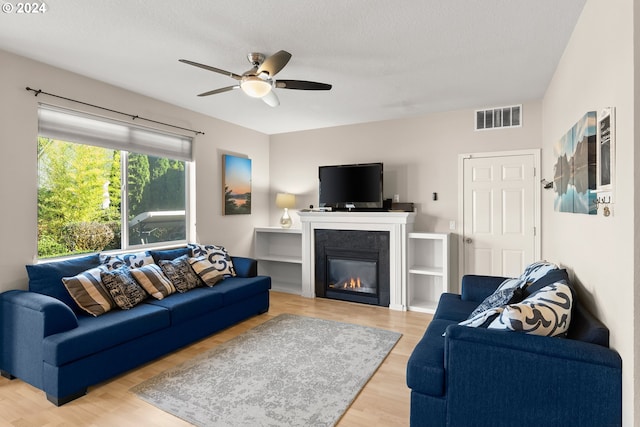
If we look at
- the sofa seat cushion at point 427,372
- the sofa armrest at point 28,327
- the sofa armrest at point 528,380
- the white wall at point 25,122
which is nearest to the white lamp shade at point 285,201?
the white wall at point 25,122

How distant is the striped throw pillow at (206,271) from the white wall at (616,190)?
11.1 ft

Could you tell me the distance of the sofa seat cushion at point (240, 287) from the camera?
3703mm

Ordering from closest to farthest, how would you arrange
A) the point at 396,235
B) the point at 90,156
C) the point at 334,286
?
1. the point at 90,156
2. the point at 396,235
3. the point at 334,286

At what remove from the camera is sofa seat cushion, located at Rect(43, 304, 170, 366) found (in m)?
2.31

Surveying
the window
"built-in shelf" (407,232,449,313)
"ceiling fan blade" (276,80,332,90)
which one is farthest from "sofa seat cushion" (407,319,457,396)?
the window

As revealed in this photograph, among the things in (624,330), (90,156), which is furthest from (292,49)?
(624,330)

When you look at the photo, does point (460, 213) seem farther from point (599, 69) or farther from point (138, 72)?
point (138, 72)

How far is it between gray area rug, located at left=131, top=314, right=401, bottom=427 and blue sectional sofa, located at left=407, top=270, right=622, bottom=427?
718mm

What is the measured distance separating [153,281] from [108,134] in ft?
5.37

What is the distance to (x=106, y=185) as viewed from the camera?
3.70 m

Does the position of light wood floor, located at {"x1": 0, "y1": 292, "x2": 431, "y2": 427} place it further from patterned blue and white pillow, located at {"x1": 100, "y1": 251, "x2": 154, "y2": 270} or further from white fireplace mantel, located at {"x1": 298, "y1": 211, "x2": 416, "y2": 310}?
white fireplace mantel, located at {"x1": 298, "y1": 211, "x2": 416, "y2": 310}

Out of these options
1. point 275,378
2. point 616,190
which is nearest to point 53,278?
point 275,378

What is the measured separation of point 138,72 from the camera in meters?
3.24

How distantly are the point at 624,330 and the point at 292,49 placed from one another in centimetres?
273
